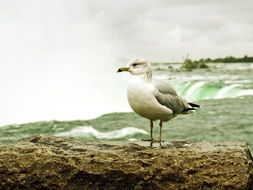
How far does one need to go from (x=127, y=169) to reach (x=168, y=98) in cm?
82

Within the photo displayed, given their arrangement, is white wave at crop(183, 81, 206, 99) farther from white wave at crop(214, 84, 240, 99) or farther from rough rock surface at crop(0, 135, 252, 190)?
rough rock surface at crop(0, 135, 252, 190)

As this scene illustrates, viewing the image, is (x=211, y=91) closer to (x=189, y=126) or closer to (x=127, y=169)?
(x=189, y=126)

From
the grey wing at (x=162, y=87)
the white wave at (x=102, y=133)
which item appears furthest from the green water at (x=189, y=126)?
the grey wing at (x=162, y=87)

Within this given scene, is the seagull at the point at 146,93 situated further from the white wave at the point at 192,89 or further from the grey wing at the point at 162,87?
the white wave at the point at 192,89

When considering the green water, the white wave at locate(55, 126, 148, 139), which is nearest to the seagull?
the green water

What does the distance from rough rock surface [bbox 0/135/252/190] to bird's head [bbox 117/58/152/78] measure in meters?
0.61

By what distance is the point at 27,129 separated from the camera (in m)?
12.9

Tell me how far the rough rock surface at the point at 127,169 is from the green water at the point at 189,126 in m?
5.90

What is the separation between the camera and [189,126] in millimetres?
12602

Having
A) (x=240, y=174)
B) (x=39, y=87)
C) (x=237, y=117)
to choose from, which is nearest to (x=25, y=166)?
(x=240, y=174)

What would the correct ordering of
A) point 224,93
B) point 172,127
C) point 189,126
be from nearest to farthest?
point 189,126, point 172,127, point 224,93

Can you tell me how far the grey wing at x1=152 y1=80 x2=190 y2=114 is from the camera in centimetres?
492

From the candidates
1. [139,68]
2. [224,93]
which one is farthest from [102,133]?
[224,93]

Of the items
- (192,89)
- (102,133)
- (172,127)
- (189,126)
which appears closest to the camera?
(102,133)
